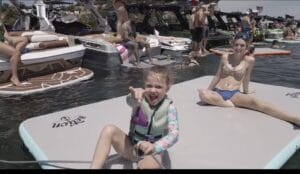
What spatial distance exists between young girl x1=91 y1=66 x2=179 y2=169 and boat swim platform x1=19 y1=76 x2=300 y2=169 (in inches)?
13.0

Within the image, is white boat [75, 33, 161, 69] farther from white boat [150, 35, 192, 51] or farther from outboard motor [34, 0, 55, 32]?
white boat [150, 35, 192, 51]

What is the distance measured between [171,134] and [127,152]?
49cm

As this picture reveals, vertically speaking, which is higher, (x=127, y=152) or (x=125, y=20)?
Result: (x=125, y=20)

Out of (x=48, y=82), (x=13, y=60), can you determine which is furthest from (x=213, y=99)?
(x=13, y=60)

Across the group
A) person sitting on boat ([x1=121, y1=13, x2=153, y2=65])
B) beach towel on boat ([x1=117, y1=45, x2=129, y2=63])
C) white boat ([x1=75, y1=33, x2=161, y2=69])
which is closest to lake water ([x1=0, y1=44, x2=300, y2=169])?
white boat ([x1=75, y1=33, x2=161, y2=69])

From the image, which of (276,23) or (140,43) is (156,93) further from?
(276,23)

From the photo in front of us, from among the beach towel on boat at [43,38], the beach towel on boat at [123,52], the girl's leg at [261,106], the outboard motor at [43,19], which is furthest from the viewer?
the outboard motor at [43,19]

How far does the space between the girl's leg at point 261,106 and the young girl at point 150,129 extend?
88.6 inches

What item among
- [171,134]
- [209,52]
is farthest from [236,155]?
[209,52]

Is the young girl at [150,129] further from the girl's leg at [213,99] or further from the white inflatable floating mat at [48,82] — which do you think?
the white inflatable floating mat at [48,82]

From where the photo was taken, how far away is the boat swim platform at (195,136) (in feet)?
12.0

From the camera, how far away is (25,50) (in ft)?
26.7

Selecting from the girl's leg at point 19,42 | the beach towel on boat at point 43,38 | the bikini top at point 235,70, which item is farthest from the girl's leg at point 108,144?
the beach towel on boat at point 43,38

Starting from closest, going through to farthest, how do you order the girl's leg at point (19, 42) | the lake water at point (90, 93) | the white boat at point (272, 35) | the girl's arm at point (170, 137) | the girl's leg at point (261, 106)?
1. the girl's arm at point (170, 137)
2. the lake water at point (90, 93)
3. the girl's leg at point (261, 106)
4. the girl's leg at point (19, 42)
5. the white boat at point (272, 35)
